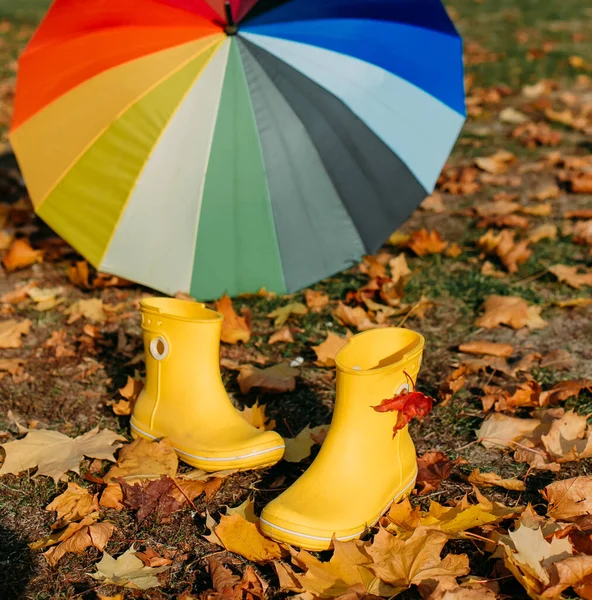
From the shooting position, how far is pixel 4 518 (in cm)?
199

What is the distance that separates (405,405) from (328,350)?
2.75 feet

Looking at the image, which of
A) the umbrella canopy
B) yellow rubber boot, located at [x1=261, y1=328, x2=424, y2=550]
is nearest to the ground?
yellow rubber boot, located at [x1=261, y1=328, x2=424, y2=550]

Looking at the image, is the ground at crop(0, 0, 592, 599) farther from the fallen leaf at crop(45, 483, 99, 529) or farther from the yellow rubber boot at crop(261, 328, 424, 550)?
the yellow rubber boot at crop(261, 328, 424, 550)

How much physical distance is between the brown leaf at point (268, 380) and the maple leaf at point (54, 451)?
464 millimetres

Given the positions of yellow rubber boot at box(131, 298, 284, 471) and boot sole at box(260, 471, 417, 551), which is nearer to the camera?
boot sole at box(260, 471, 417, 551)

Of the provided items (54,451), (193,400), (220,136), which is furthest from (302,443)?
(220,136)

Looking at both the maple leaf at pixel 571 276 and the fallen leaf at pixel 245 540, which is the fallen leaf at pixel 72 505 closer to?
the fallen leaf at pixel 245 540

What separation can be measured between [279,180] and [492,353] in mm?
1032

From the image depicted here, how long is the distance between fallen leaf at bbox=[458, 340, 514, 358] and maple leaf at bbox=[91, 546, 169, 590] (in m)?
1.38

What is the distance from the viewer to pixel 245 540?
183 cm

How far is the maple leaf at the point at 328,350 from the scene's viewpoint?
8.77 ft

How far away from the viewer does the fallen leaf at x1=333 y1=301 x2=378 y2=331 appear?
9.64ft

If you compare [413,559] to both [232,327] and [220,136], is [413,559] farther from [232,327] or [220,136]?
[220,136]

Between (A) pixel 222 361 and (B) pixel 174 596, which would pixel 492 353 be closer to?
(A) pixel 222 361
